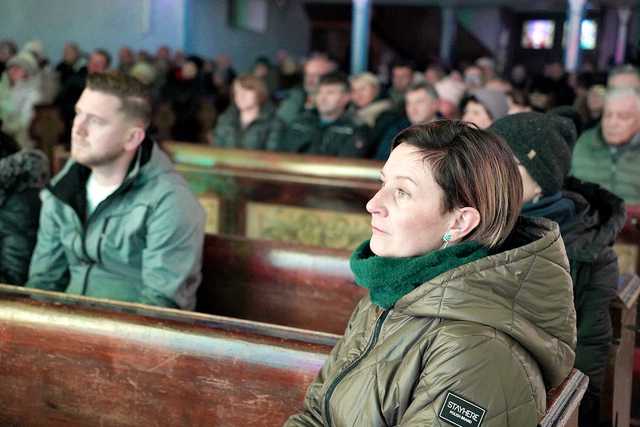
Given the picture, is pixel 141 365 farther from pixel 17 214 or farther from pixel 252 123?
pixel 252 123

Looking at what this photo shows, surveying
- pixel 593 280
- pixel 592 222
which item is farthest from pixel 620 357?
pixel 592 222

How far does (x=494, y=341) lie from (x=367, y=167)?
147 inches

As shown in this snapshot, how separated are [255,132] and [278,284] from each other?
11.2 ft

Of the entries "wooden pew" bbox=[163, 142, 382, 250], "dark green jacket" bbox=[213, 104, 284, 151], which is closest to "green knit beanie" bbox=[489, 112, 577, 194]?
"wooden pew" bbox=[163, 142, 382, 250]

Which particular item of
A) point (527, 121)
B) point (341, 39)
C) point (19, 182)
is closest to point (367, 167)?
point (19, 182)

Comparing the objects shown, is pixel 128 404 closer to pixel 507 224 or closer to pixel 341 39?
pixel 507 224

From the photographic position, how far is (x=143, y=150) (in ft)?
10.6

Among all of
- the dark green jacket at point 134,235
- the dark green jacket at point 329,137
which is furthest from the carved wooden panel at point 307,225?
the dark green jacket at point 134,235

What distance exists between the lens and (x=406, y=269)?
5.19 feet

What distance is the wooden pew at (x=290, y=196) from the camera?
16.5 ft

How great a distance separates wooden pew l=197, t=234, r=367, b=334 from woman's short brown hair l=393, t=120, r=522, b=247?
1.54m

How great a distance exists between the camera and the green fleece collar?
1567 millimetres

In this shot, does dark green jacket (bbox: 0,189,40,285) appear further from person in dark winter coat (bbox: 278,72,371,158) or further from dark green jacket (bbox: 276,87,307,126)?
dark green jacket (bbox: 276,87,307,126)

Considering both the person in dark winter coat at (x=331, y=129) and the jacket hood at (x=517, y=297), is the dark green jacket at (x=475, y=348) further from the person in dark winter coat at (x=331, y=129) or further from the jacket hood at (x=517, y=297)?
the person in dark winter coat at (x=331, y=129)
